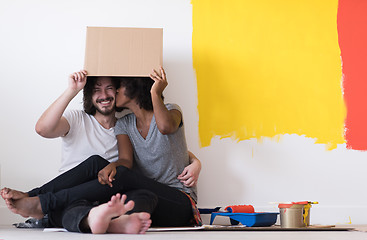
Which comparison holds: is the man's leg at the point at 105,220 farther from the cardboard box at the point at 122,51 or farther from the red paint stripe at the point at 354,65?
the red paint stripe at the point at 354,65

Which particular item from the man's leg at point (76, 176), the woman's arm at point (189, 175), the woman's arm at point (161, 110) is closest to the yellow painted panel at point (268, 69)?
the woman's arm at point (189, 175)

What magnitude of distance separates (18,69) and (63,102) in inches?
22.1

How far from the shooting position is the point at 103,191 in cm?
155

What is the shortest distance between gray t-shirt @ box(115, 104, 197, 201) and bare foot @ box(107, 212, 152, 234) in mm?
558

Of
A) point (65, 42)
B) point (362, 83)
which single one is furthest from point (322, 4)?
point (65, 42)

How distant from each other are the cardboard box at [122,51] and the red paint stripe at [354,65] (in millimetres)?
1017

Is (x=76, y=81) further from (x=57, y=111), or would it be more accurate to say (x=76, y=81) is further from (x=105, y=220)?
(x=105, y=220)

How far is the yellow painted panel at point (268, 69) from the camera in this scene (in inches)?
86.8

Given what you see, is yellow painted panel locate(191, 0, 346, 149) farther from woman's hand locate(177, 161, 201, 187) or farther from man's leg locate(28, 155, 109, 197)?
man's leg locate(28, 155, 109, 197)

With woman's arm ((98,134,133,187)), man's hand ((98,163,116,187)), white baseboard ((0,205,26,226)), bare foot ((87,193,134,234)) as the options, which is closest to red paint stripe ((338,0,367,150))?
woman's arm ((98,134,133,187))

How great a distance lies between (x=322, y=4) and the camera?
2281mm

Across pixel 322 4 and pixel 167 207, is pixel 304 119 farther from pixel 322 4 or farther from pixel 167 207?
pixel 167 207

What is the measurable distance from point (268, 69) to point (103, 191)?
1111 mm

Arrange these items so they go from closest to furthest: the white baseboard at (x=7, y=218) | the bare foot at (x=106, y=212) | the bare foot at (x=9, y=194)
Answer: the bare foot at (x=106, y=212) < the bare foot at (x=9, y=194) < the white baseboard at (x=7, y=218)
